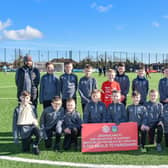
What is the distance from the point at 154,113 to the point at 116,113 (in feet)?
2.63

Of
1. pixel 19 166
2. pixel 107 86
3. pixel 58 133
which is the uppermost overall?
pixel 107 86

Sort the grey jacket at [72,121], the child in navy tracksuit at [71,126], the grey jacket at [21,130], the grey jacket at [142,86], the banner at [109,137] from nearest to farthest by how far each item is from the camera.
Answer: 1. the banner at [109,137]
2. the grey jacket at [21,130]
3. the child in navy tracksuit at [71,126]
4. the grey jacket at [72,121]
5. the grey jacket at [142,86]

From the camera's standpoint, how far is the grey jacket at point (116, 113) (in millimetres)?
6555

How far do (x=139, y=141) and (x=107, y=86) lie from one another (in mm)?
1491

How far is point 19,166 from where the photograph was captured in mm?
5293

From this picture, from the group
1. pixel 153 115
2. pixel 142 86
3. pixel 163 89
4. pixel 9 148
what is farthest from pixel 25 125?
pixel 163 89

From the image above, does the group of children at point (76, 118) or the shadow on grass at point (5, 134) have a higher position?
the group of children at point (76, 118)

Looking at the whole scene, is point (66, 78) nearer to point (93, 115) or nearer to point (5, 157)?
point (93, 115)

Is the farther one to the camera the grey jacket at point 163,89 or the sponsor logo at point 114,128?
the grey jacket at point 163,89

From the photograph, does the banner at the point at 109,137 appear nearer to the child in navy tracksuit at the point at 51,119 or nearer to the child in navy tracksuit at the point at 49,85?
the child in navy tracksuit at the point at 51,119

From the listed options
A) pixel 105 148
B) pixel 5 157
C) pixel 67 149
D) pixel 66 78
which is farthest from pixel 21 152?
pixel 66 78

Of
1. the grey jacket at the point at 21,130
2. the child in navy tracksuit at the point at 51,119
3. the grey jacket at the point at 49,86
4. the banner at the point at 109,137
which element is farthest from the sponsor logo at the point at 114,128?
the grey jacket at the point at 49,86

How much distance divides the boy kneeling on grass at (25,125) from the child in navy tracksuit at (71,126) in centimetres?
58

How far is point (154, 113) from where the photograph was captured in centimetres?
666
